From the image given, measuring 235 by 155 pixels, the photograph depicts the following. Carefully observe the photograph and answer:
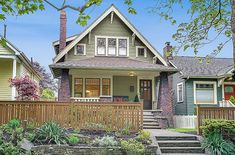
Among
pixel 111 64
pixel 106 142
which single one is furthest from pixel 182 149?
pixel 111 64

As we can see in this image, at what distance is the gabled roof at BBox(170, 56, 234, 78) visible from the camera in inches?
874

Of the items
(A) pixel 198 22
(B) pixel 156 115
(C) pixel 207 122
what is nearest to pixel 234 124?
(C) pixel 207 122

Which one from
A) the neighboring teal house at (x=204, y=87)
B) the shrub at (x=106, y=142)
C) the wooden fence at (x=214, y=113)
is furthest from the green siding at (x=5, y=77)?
the wooden fence at (x=214, y=113)

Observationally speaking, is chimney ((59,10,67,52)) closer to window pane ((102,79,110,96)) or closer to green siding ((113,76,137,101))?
window pane ((102,79,110,96))

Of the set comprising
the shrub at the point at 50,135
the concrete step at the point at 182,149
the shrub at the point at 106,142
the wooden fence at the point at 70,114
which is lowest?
the concrete step at the point at 182,149

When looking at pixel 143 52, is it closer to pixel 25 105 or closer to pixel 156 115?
pixel 156 115

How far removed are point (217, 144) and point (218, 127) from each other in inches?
34.1

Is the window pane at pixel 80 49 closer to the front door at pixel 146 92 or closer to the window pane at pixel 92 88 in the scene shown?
the window pane at pixel 92 88

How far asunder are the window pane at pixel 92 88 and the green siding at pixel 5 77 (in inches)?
202

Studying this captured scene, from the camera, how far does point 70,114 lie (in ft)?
45.5

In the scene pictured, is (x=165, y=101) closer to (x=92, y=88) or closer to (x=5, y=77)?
(x=92, y=88)

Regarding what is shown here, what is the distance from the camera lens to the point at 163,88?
65.3 ft

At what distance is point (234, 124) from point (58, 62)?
36.0ft

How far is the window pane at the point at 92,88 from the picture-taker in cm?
2119
